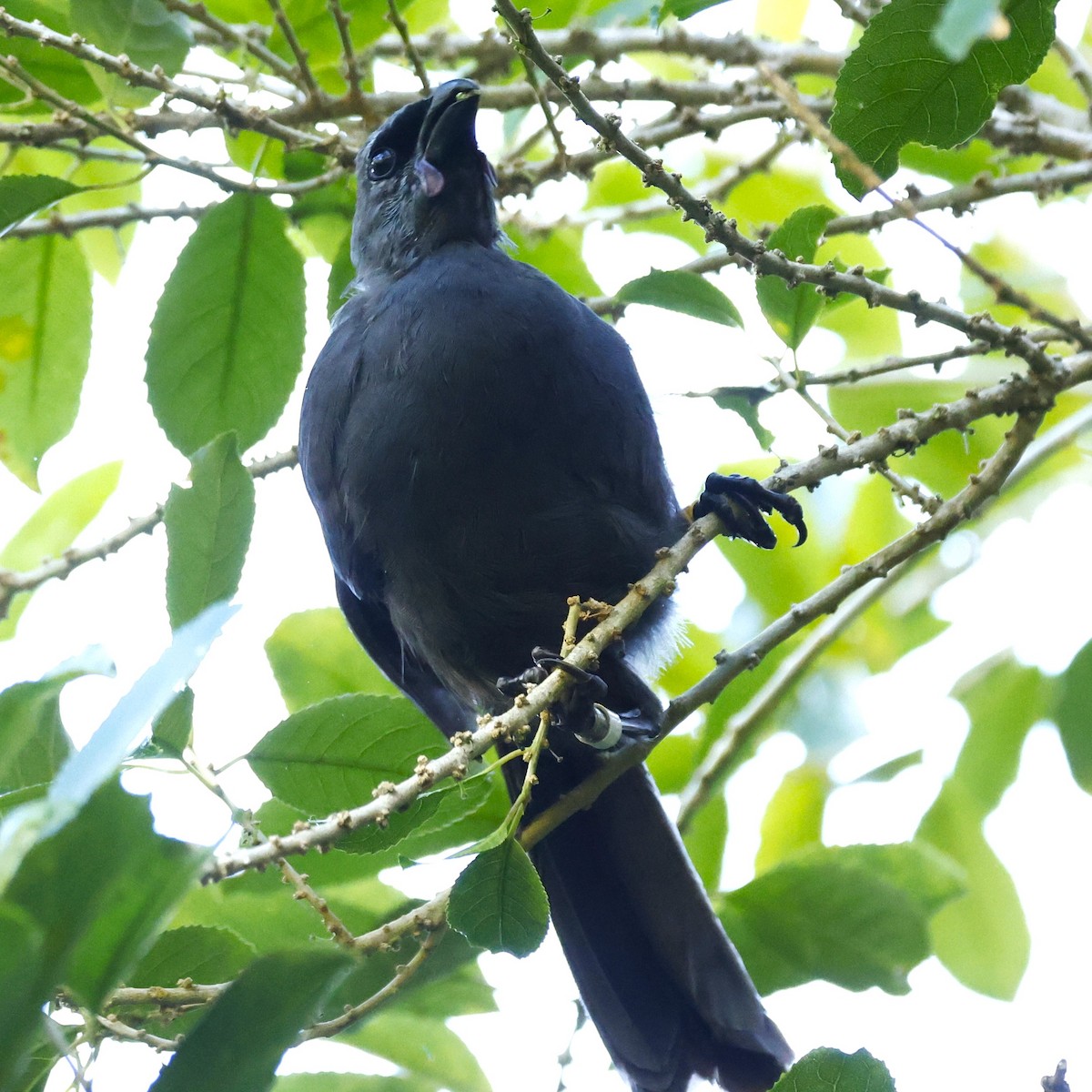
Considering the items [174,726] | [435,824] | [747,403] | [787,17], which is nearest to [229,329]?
[747,403]

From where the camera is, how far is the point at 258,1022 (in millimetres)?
1297

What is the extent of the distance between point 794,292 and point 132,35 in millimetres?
1531

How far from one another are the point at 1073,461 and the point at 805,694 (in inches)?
52.8

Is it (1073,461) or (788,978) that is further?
(1073,461)

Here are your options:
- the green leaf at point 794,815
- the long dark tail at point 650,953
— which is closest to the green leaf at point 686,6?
the long dark tail at point 650,953

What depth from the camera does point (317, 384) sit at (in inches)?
128

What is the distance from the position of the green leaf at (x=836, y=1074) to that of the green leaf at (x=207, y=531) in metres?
0.99

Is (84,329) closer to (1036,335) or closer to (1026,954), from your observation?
(1036,335)

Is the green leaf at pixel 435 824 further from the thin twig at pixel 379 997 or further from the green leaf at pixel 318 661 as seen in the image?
the green leaf at pixel 318 661

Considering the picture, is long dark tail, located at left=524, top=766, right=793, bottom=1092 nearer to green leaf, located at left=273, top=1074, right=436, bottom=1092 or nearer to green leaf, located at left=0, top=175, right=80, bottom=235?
green leaf, located at left=273, top=1074, right=436, bottom=1092

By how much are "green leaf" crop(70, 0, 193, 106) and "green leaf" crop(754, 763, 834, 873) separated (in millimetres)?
2282

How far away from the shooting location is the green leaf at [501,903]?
73.2 inches

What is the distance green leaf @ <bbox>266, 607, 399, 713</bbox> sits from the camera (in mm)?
3018

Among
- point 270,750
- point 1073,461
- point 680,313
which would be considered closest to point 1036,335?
point 680,313
